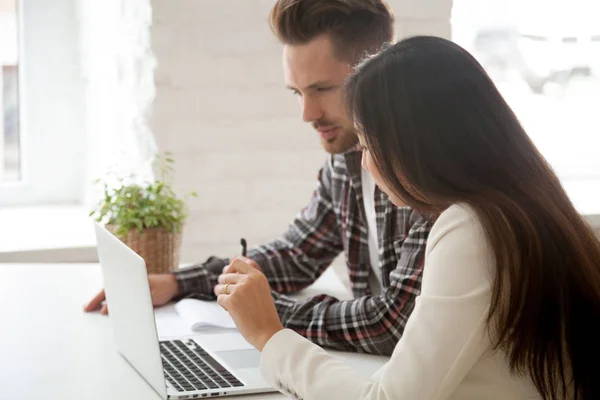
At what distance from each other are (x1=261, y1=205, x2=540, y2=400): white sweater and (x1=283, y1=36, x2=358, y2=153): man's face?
2.49ft

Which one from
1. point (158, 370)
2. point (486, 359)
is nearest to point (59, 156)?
point (158, 370)

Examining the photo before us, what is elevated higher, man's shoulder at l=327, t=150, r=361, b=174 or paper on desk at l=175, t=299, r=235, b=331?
man's shoulder at l=327, t=150, r=361, b=174

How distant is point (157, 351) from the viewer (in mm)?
1212

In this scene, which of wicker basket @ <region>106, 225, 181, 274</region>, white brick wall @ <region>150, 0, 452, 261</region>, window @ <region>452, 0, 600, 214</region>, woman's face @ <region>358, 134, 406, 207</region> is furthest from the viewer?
window @ <region>452, 0, 600, 214</region>

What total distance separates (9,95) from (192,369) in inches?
73.6

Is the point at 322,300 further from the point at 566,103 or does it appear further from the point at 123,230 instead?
the point at 566,103

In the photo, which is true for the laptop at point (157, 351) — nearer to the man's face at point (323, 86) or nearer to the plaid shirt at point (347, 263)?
the plaid shirt at point (347, 263)

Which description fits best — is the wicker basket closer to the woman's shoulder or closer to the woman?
the woman

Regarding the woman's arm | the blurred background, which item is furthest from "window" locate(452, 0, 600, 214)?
the woman's arm

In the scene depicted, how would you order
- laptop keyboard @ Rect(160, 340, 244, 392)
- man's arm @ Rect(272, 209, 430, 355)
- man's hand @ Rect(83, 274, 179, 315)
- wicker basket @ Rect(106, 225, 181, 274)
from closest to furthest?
laptop keyboard @ Rect(160, 340, 244, 392) < man's arm @ Rect(272, 209, 430, 355) < man's hand @ Rect(83, 274, 179, 315) < wicker basket @ Rect(106, 225, 181, 274)

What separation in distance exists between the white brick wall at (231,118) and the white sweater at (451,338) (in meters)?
1.40

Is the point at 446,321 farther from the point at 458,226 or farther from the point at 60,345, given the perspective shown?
the point at 60,345

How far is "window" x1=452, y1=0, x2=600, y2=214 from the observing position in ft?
9.35

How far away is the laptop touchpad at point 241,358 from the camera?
4.54ft
